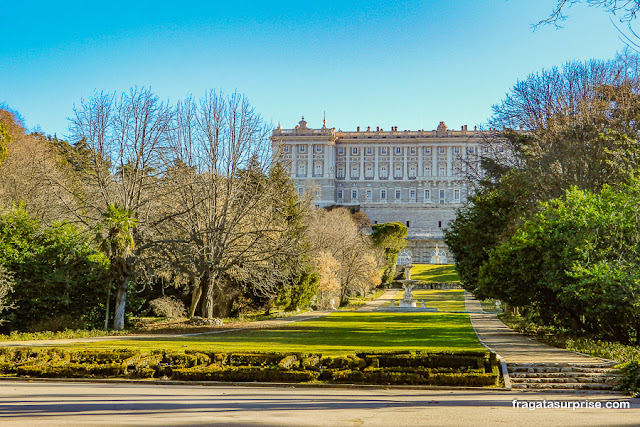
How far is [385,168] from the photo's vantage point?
10194 cm

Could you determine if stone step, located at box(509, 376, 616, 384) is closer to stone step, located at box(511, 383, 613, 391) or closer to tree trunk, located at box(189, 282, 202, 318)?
stone step, located at box(511, 383, 613, 391)

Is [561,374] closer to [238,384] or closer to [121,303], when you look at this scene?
[238,384]

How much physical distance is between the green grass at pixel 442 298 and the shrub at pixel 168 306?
16899mm

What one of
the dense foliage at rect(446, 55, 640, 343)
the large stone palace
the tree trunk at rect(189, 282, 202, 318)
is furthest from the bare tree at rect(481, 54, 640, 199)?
the large stone palace

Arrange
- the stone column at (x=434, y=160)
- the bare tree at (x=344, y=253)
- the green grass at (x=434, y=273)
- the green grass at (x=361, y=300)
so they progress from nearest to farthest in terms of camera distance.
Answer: the bare tree at (x=344, y=253) < the green grass at (x=361, y=300) < the green grass at (x=434, y=273) < the stone column at (x=434, y=160)

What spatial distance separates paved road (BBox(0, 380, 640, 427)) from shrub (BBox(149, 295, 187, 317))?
1559cm

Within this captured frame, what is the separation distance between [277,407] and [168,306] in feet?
62.1

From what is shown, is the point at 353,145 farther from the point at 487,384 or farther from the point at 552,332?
the point at 487,384

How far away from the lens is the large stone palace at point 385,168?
10012 centimetres

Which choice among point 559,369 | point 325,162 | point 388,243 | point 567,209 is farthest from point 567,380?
point 325,162

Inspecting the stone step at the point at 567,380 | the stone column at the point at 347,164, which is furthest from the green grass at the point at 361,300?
the stone column at the point at 347,164

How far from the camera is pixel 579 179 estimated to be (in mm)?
20719

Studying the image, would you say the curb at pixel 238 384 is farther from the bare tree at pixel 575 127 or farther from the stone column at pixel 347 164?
the stone column at pixel 347 164

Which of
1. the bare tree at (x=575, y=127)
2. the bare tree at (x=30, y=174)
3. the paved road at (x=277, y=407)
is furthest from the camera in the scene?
the bare tree at (x=30, y=174)
